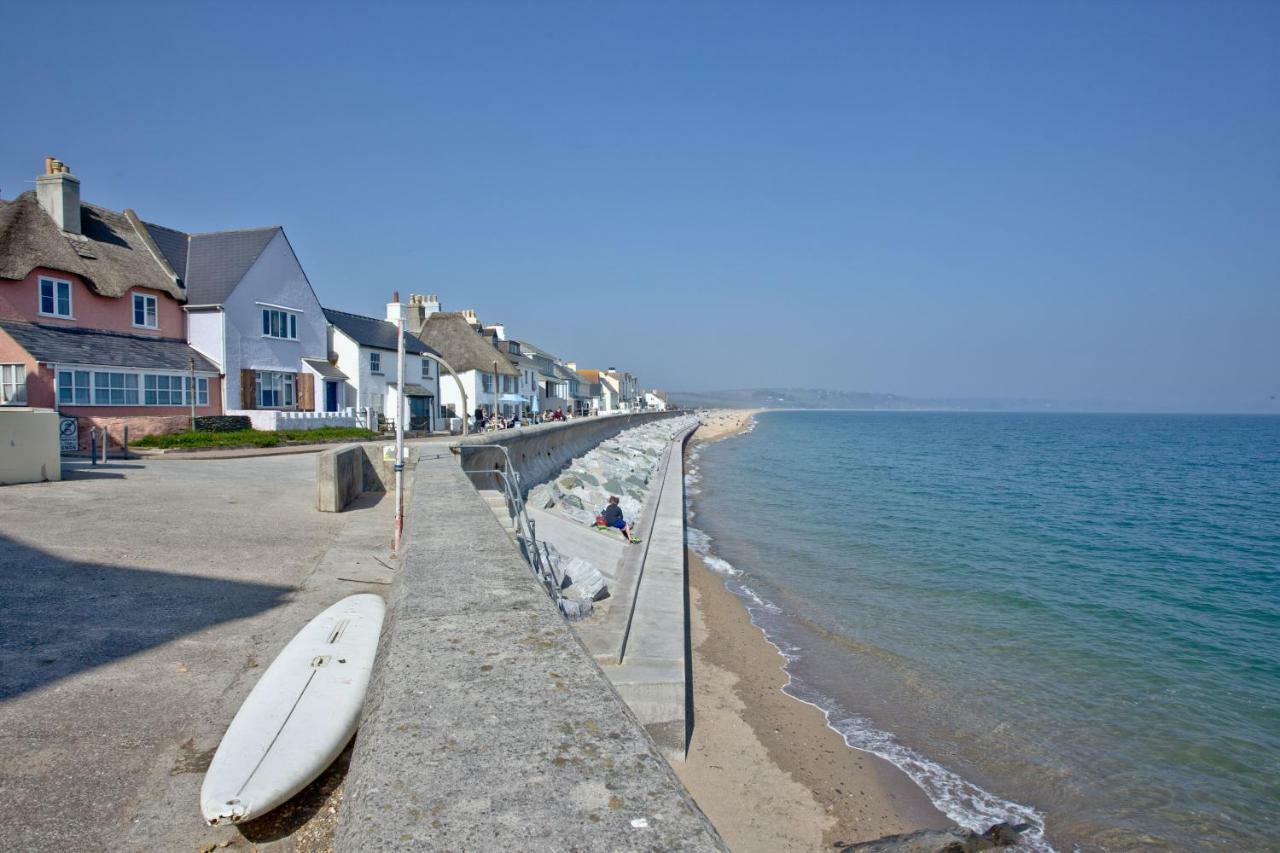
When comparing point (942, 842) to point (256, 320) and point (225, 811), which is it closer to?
point (225, 811)

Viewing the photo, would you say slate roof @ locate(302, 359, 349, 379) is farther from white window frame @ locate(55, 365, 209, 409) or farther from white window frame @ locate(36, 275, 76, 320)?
white window frame @ locate(36, 275, 76, 320)

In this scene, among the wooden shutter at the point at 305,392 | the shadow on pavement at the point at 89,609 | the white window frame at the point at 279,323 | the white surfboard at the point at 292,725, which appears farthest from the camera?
the wooden shutter at the point at 305,392

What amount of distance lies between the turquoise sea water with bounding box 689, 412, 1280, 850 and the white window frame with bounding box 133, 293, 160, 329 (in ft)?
69.4

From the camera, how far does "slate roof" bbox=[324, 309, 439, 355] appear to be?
35.9 metres

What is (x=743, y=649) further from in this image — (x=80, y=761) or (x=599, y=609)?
(x=80, y=761)

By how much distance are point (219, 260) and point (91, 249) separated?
16.7 ft

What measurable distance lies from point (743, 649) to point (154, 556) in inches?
286

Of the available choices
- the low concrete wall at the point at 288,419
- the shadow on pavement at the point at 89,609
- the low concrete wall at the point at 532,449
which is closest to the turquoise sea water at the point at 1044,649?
the low concrete wall at the point at 532,449

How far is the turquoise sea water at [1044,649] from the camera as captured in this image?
6980mm

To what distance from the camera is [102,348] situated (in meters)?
24.2

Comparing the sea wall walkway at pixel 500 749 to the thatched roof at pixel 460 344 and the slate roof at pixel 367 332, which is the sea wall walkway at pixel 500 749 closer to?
the slate roof at pixel 367 332

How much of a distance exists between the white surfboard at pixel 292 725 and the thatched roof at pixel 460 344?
1695 inches

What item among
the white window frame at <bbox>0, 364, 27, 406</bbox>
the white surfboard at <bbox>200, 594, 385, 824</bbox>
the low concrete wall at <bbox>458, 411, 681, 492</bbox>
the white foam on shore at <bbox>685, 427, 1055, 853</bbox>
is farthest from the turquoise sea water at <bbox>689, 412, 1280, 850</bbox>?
the white window frame at <bbox>0, 364, 27, 406</bbox>

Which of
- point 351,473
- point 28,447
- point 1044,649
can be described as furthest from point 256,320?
point 1044,649
